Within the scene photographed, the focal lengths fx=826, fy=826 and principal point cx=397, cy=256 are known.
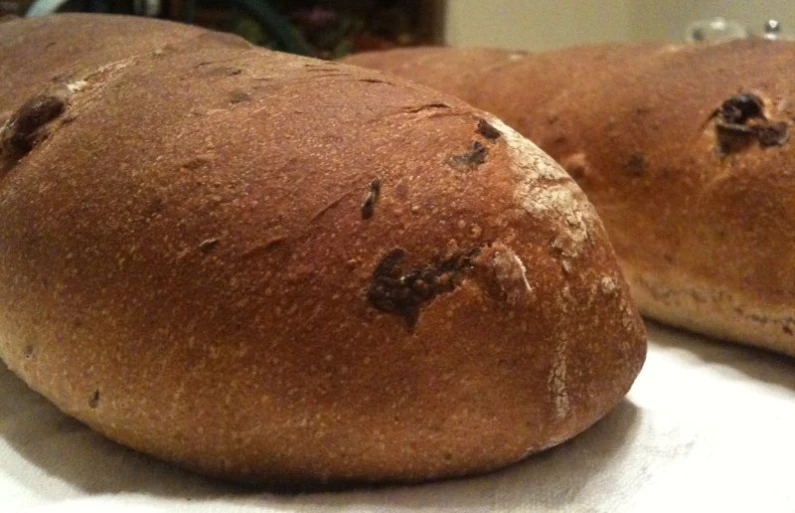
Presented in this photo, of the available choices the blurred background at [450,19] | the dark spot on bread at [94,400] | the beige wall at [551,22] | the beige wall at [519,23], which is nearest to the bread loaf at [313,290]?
→ the dark spot on bread at [94,400]

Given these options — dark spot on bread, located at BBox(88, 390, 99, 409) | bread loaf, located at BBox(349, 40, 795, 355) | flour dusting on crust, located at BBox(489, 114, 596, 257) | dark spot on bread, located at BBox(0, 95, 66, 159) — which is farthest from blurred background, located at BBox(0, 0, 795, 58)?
dark spot on bread, located at BBox(88, 390, 99, 409)

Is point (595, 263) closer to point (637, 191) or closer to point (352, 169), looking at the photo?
point (352, 169)

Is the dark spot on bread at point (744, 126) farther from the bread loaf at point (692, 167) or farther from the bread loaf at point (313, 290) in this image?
the bread loaf at point (313, 290)

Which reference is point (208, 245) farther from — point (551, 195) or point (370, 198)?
point (551, 195)

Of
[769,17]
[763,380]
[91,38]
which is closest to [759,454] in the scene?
Result: [763,380]

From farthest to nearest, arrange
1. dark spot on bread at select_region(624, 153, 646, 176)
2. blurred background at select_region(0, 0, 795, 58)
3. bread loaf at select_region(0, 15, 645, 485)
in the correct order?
blurred background at select_region(0, 0, 795, 58) < dark spot on bread at select_region(624, 153, 646, 176) < bread loaf at select_region(0, 15, 645, 485)

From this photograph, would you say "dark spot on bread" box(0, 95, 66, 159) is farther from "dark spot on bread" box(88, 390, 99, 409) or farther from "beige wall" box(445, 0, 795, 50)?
"beige wall" box(445, 0, 795, 50)

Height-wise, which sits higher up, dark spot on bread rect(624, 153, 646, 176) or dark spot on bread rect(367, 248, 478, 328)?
dark spot on bread rect(367, 248, 478, 328)
